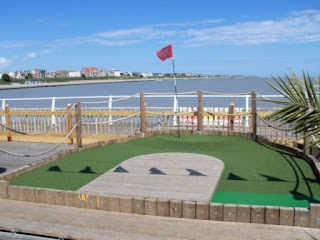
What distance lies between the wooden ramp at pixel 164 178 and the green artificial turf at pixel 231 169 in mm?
212

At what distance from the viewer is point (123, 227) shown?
443cm

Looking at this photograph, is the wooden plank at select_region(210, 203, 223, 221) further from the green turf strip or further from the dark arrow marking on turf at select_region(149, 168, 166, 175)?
the dark arrow marking on turf at select_region(149, 168, 166, 175)

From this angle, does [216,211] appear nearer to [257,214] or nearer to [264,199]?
[257,214]

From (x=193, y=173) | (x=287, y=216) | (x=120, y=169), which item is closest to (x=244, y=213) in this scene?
(x=287, y=216)

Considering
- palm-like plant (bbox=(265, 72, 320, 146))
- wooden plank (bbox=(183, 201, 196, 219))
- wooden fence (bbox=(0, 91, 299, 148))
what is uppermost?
palm-like plant (bbox=(265, 72, 320, 146))

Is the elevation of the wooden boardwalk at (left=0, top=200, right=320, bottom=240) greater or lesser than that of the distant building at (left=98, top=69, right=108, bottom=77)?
lesser

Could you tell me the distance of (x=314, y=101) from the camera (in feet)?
9.53

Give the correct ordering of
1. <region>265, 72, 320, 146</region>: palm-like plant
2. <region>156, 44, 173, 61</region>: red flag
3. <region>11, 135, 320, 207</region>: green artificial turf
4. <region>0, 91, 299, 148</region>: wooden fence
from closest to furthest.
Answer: <region>265, 72, 320, 146</region>: palm-like plant
<region>11, 135, 320, 207</region>: green artificial turf
<region>0, 91, 299, 148</region>: wooden fence
<region>156, 44, 173, 61</region>: red flag

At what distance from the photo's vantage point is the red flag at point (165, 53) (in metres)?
10.5

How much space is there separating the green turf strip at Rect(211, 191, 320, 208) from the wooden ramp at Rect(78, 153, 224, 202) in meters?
0.20

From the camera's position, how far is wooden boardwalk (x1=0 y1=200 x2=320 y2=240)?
13.6 ft

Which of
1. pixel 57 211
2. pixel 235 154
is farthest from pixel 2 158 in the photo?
pixel 235 154

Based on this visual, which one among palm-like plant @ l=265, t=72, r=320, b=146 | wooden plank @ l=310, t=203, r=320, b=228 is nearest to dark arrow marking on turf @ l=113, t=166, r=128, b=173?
wooden plank @ l=310, t=203, r=320, b=228

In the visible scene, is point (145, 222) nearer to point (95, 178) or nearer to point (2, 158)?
point (95, 178)
